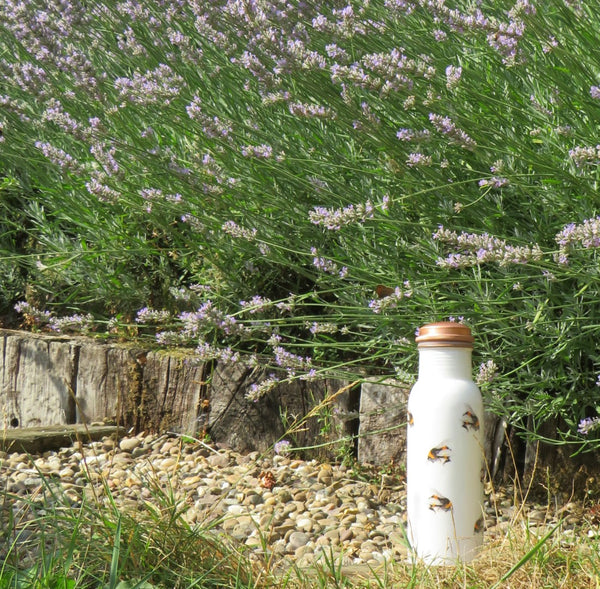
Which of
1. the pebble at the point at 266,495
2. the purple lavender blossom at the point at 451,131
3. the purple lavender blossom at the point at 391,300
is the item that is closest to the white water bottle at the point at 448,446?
the pebble at the point at 266,495

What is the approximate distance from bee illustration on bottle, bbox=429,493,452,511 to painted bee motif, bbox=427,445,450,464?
0.26 feet

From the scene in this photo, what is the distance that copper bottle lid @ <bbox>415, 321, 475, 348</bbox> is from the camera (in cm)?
172

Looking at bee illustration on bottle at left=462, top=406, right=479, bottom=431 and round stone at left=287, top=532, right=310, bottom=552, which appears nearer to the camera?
bee illustration on bottle at left=462, top=406, right=479, bottom=431

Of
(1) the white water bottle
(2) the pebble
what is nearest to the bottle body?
(1) the white water bottle

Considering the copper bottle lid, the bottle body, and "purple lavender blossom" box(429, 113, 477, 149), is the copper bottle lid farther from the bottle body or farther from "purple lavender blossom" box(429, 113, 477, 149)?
"purple lavender blossom" box(429, 113, 477, 149)

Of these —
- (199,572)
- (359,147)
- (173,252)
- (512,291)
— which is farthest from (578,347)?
(173,252)

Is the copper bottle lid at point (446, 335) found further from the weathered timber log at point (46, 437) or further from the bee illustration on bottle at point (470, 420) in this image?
the weathered timber log at point (46, 437)

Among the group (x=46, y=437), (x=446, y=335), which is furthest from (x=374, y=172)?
(x=46, y=437)

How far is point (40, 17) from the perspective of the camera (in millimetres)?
2773

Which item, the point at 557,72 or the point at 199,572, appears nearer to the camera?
the point at 199,572

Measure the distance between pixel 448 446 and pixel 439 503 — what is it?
0.13 m

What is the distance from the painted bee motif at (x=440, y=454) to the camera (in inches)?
68.7

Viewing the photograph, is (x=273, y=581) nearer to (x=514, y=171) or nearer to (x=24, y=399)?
(x=514, y=171)

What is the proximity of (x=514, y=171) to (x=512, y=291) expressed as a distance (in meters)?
0.45
